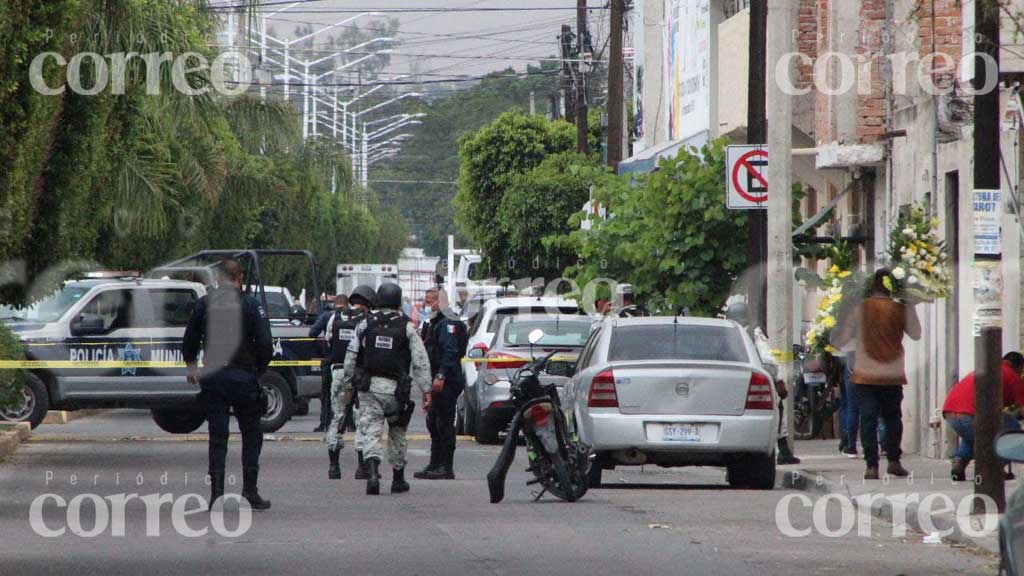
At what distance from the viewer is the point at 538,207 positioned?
51469 mm

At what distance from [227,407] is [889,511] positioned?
5.17 m

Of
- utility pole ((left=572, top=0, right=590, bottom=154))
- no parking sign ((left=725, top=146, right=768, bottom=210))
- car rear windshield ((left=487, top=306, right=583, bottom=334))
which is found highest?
utility pole ((left=572, top=0, right=590, bottom=154))

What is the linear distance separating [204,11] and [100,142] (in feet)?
10.8

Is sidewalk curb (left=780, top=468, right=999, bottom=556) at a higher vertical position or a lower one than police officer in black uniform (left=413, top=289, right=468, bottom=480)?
lower

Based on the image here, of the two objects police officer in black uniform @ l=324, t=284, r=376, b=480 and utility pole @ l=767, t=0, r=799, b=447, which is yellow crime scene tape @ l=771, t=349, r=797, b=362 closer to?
utility pole @ l=767, t=0, r=799, b=447

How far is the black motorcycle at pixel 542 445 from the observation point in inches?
637

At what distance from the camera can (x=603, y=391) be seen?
1709 cm

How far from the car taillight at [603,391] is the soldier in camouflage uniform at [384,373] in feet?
4.71

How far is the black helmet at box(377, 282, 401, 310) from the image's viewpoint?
17.3m

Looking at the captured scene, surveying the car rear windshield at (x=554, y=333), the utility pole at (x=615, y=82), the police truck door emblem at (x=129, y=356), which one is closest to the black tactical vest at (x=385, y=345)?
the car rear windshield at (x=554, y=333)

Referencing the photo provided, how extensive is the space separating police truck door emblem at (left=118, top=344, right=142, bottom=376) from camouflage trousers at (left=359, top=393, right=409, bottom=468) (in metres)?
8.80

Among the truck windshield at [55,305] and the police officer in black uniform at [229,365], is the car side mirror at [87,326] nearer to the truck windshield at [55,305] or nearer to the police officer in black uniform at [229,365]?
the truck windshield at [55,305]

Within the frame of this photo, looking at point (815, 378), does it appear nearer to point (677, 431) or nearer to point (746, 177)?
point (746, 177)

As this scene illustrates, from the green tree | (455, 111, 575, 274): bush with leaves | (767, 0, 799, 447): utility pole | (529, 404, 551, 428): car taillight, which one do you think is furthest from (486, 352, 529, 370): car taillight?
(455, 111, 575, 274): bush with leaves
